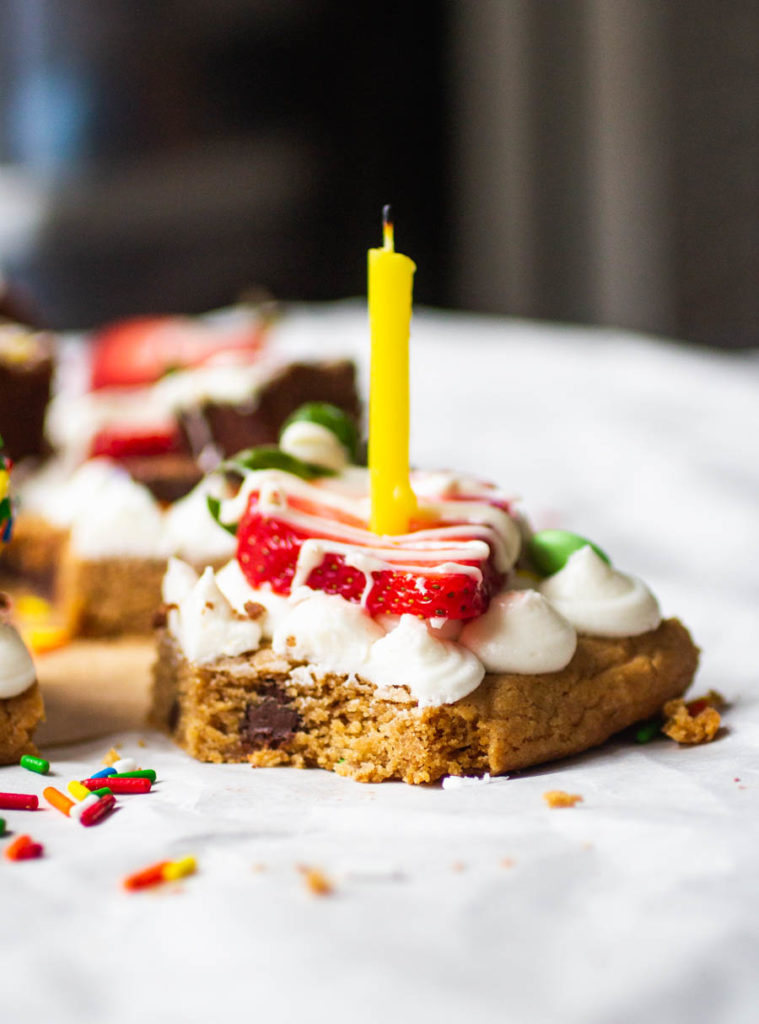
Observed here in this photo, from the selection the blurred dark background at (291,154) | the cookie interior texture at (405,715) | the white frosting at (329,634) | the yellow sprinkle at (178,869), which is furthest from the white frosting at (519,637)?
the blurred dark background at (291,154)

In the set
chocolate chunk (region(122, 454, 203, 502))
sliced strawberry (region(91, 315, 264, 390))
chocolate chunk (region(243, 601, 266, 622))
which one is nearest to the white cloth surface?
chocolate chunk (region(243, 601, 266, 622))

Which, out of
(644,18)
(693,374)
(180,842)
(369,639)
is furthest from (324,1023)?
(644,18)

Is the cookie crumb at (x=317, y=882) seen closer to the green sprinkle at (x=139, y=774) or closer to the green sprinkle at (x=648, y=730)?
the green sprinkle at (x=139, y=774)

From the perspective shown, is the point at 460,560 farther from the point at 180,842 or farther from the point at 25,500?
the point at 25,500

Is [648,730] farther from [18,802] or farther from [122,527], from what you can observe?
[122,527]

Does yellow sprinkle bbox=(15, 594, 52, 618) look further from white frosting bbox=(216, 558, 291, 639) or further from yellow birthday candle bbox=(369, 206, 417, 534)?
yellow birthday candle bbox=(369, 206, 417, 534)

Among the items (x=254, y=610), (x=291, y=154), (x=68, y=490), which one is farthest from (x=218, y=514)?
(x=291, y=154)
